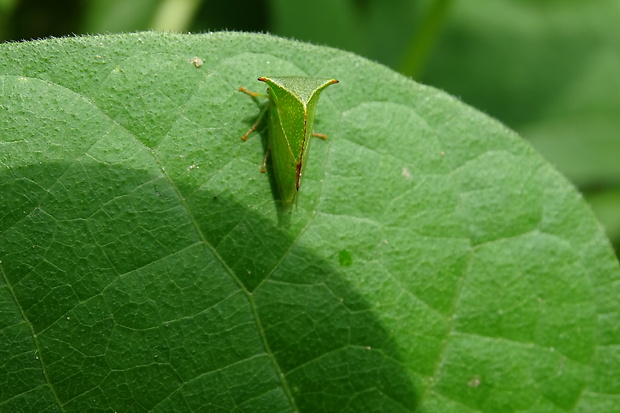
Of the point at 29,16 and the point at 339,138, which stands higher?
the point at 339,138

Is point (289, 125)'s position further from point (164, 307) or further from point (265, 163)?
point (164, 307)

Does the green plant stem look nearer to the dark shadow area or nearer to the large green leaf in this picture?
the large green leaf

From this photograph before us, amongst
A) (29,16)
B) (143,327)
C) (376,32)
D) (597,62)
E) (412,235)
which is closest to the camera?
(143,327)

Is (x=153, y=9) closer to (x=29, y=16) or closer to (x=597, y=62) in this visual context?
(x=29, y=16)

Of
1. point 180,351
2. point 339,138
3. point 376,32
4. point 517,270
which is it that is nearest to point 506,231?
point 517,270

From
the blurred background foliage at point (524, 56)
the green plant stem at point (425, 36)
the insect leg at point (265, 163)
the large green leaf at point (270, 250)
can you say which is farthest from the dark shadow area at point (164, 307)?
the blurred background foliage at point (524, 56)

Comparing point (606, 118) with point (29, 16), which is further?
point (606, 118)

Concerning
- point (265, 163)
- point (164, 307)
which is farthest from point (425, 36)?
point (164, 307)
